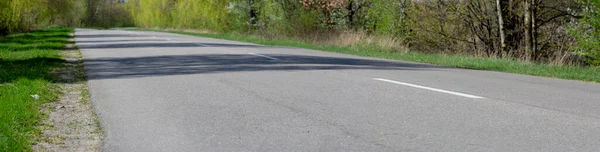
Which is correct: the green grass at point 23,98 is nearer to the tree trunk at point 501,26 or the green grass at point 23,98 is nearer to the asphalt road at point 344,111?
the asphalt road at point 344,111

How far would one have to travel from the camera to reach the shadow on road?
48.1ft

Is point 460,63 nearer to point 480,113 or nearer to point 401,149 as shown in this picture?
point 480,113

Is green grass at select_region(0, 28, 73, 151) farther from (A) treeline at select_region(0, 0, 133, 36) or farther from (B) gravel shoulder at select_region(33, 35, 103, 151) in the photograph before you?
(A) treeline at select_region(0, 0, 133, 36)

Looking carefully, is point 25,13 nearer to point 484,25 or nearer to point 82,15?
point 484,25

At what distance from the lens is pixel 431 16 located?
88.7 ft

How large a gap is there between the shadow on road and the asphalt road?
0.78 m

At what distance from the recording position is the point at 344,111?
8.11 metres

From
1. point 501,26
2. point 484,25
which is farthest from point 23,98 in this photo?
point 484,25

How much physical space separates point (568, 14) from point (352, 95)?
15760 mm

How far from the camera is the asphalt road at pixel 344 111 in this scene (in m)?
6.23

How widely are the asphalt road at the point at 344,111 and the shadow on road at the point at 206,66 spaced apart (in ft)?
2.57

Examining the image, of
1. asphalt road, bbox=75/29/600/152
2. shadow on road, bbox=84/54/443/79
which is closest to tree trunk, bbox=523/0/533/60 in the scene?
shadow on road, bbox=84/54/443/79

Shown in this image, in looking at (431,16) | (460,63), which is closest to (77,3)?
(431,16)

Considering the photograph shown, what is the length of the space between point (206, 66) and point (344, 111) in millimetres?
8278
